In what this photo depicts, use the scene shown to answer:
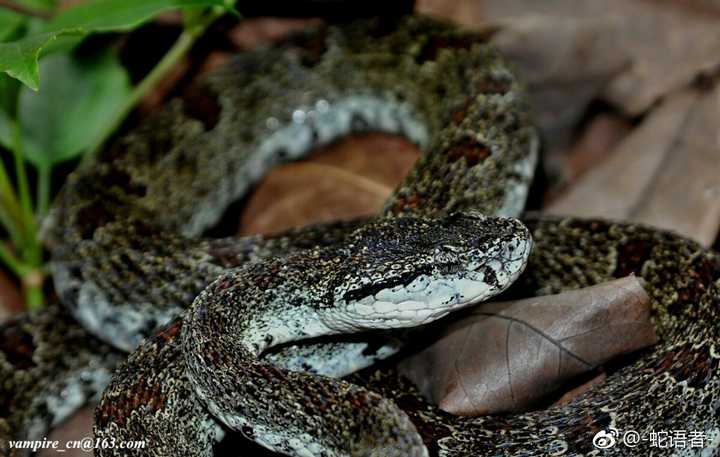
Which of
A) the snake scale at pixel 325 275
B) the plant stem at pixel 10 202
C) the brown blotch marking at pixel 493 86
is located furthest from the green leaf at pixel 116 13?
the brown blotch marking at pixel 493 86

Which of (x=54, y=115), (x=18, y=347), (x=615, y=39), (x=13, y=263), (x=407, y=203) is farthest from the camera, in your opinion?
(x=615, y=39)

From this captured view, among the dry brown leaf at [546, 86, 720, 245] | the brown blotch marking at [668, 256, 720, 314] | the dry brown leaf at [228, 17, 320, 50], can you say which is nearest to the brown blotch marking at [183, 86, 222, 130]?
the dry brown leaf at [228, 17, 320, 50]

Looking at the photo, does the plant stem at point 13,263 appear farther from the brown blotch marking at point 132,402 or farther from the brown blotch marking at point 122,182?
the brown blotch marking at point 132,402

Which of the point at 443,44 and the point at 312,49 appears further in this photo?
the point at 312,49

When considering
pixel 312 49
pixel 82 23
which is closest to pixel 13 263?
pixel 82 23

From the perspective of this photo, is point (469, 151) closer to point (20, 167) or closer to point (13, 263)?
point (20, 167)

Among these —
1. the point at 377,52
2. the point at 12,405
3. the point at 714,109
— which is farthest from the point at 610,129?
the point at 12,405

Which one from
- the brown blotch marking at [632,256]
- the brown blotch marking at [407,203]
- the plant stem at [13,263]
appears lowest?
the plant stem at [13,263]

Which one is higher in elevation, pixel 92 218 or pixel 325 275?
pixel 325 275
